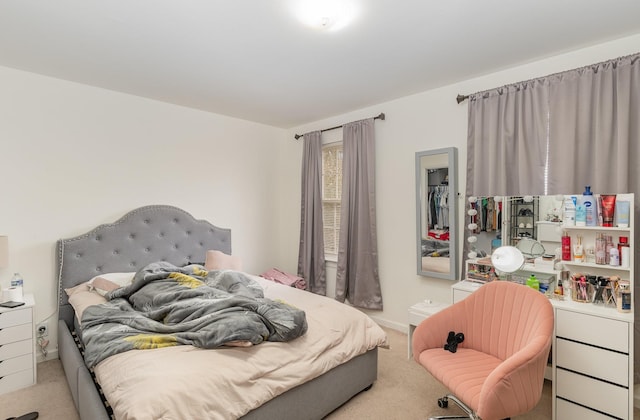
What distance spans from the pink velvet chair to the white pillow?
7.80 ft

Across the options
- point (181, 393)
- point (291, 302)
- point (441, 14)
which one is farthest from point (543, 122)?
point (181, 393)

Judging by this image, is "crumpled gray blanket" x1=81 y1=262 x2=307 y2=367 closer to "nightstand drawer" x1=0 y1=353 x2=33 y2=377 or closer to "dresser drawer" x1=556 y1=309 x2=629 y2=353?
"nightstand drawer" x1=0 y1=353 x2=33 y2=377

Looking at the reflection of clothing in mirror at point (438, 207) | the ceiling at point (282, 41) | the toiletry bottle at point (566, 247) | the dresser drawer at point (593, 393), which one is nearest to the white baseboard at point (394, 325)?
the reflection of clothing in mirror at point (438, 207)

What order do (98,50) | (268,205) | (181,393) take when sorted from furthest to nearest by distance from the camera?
(268,205) → (98,50) → (181,393)

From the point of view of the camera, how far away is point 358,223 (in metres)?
3.70

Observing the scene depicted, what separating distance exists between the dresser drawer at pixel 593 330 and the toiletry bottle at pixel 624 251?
352mm

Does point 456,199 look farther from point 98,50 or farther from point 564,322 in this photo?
point 98,50

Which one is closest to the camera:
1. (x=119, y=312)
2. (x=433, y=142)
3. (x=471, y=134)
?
(x=119, y=312)

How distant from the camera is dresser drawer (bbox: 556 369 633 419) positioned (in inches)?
70.5

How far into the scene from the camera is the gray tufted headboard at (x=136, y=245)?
284 cm

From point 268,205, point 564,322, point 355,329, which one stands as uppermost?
point 268,205

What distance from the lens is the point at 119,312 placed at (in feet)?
7.19

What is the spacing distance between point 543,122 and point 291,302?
2.34m

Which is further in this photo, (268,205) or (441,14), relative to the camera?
(268,205)
